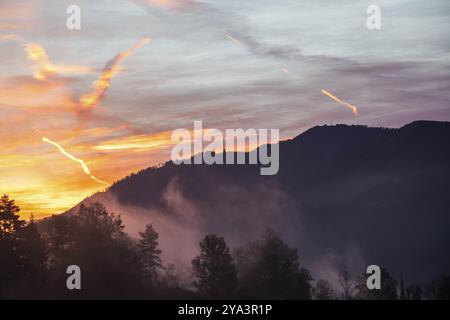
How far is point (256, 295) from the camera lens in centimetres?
17938

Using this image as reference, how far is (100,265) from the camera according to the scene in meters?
158

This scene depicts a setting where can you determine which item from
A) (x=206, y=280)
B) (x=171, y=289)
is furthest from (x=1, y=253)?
(x=206, y=280)

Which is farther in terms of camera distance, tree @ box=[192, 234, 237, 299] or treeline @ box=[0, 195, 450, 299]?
tree @ box=[192, 234, 237, 299]

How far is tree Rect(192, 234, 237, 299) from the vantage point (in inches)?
6880

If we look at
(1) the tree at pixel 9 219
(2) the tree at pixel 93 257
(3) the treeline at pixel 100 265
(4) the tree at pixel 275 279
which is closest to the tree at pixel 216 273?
(3) the treeline at pixel 100 265

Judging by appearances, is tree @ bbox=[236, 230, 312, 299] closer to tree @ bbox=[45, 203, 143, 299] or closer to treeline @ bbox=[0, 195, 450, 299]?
treeline @ bbox=[0, 195, 450, 299]

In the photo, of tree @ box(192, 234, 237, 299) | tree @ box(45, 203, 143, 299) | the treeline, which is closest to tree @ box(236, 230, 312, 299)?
the treeline

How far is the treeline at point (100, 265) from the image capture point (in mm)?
144125

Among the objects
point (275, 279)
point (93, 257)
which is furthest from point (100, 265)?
point (275, 279)

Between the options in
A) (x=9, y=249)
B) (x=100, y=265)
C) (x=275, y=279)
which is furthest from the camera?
(x=275, y=279)

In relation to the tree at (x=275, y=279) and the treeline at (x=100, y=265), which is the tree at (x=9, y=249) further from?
the tree at (x=275, y=279)

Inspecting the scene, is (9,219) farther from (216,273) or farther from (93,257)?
(216,273)

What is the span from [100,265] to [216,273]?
34.1 meters
